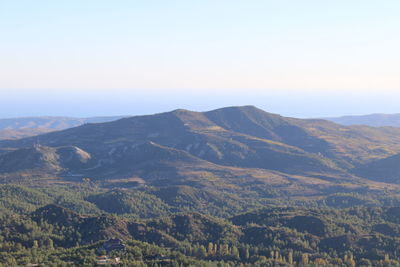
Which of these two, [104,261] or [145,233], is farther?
[145,233]

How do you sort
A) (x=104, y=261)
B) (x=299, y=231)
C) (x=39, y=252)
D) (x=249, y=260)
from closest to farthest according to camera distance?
(x=104, y=261)
(x=39, y=252)
(x=249, y=260)
(x=299, y=231)

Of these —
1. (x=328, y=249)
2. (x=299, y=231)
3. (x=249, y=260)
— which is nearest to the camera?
(x=249, y=260)

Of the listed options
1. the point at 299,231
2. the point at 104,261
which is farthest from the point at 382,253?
the point at 104,261

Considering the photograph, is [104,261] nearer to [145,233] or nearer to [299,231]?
[145,233]

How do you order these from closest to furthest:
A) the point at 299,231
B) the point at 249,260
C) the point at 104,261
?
the point at 104,261, the point at 249,260, the point at 299,231

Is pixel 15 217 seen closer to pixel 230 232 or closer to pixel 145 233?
pixel 145 233

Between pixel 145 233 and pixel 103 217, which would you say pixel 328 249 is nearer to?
pixel 145 233

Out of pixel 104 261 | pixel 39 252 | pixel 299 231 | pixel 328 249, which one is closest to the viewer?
pixel 104 261

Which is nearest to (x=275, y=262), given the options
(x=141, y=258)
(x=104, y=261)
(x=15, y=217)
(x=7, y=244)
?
(x=141, y=258)

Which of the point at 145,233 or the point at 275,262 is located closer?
the point at 275,262
